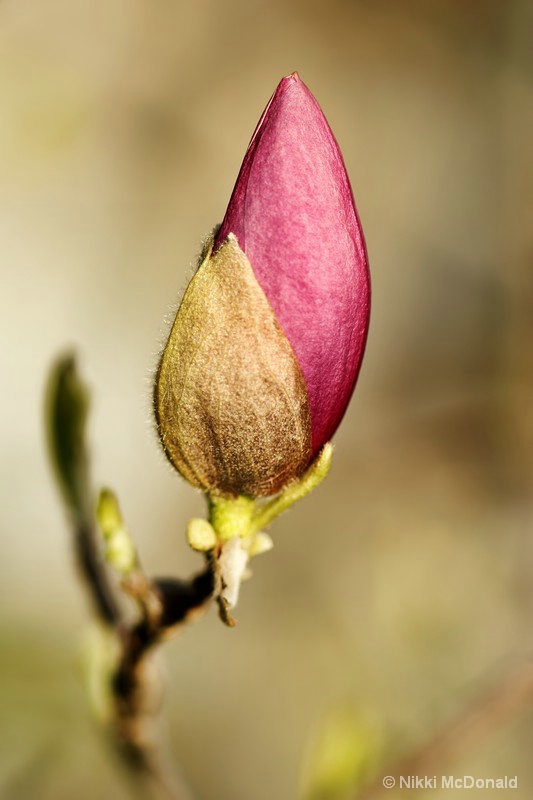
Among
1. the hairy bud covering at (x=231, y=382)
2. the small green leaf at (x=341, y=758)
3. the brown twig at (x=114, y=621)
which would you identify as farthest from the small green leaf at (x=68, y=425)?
the small green leaf at (x=341, y=758)

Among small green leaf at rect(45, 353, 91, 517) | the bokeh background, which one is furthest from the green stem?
the bokeh background

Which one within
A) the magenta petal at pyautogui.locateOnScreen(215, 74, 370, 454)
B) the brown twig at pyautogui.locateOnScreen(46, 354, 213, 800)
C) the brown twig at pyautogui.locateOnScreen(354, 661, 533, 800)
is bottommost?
the brown twig at pyautogui.locateOnScreen(354, 661, 533, 800)

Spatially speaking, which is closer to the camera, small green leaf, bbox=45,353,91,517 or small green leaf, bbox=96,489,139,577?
small green leaf, bbox=96,489,139,577

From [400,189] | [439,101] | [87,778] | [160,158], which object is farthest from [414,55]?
[87,778]

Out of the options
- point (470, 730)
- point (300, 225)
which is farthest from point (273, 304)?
point (470, 730)

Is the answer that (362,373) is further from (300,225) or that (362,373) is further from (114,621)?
(300,225)

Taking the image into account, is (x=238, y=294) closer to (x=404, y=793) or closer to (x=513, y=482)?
(x=404, y=793)

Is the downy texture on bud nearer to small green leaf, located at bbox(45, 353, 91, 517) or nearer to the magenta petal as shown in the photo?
the magenta petal

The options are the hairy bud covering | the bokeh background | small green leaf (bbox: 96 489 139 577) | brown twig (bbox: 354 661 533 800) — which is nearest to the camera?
the hairy bud covering
